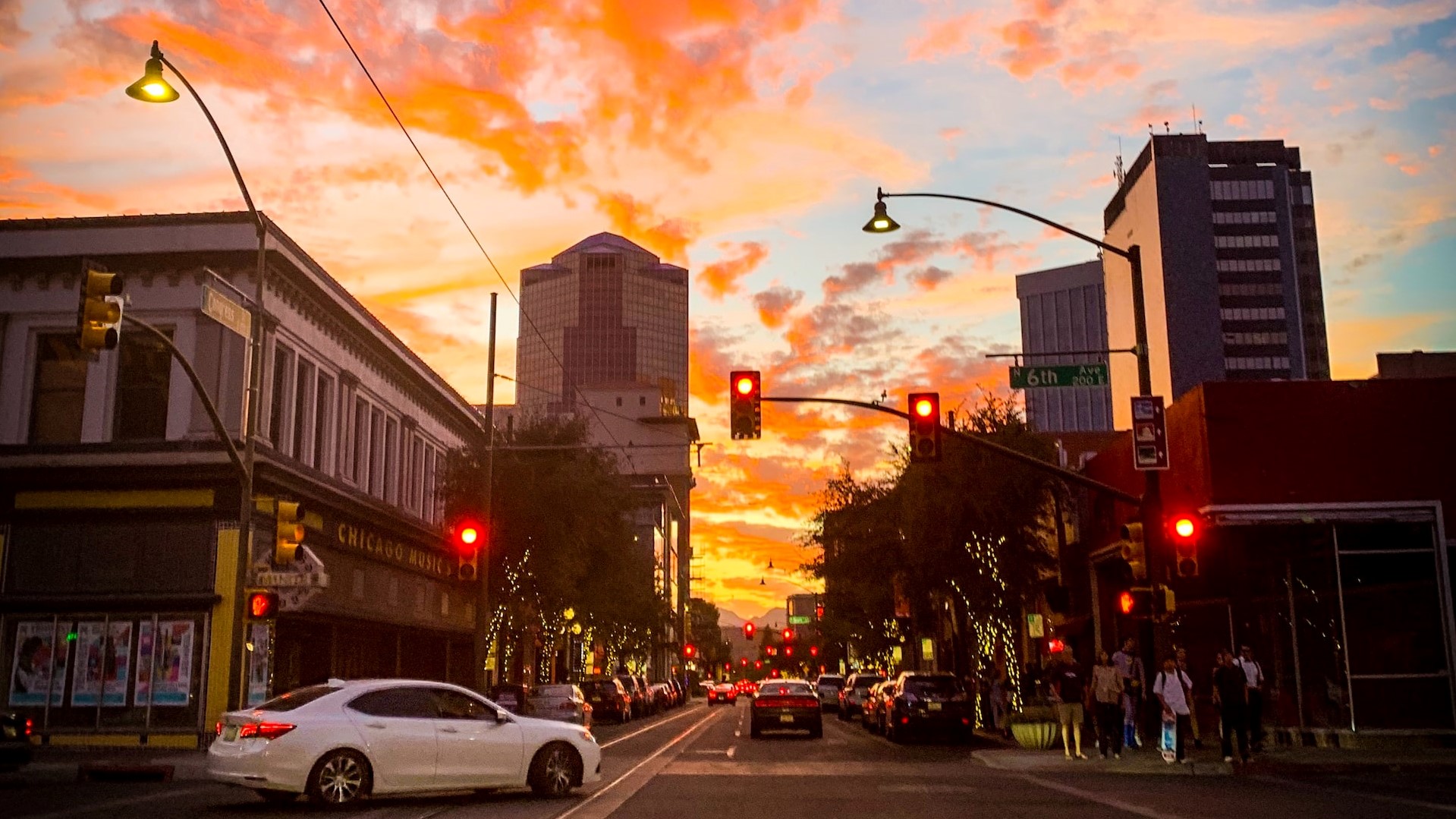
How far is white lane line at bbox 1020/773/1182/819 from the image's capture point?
1427cm

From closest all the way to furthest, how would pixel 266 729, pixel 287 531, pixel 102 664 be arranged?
1. pixel 266 729
2. pixel 287 531
3. pixel 102 664

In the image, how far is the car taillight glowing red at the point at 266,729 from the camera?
47.2ft

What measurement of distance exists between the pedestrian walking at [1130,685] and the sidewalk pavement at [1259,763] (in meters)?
0.95

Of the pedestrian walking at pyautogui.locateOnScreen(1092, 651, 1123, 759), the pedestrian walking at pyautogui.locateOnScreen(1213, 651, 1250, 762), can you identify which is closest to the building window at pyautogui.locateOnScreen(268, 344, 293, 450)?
the pedestrian walking at pyautogui.locateOnScreen(1092, 651, 1123, 759)

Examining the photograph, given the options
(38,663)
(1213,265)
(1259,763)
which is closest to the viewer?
(1259,763)

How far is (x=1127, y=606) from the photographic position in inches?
826

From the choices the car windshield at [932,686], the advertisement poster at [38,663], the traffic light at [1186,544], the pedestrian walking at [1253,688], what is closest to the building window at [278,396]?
the advertisement poster at [38,663]

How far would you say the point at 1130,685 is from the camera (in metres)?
24.7

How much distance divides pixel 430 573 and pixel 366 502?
348 inches

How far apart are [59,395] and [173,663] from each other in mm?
7130

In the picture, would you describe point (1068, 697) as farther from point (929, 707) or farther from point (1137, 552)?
point (929, 707)

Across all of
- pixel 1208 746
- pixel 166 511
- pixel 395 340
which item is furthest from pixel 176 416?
pixel 1208 746

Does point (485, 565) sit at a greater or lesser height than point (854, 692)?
greater

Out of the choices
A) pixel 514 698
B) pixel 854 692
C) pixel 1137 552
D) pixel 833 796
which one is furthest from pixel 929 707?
pixel 854 692
